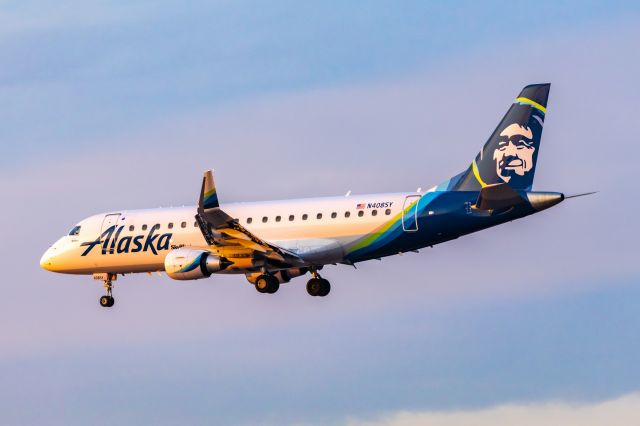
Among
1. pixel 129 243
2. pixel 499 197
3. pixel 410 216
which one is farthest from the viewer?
pixel 129 243

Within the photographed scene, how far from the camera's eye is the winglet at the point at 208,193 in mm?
65312

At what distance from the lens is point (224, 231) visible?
6744 centimetres

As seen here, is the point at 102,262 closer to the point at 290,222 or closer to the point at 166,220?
the point at 166,220

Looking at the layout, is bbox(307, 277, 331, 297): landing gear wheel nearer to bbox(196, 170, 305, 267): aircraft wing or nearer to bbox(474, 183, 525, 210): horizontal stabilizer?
bbox(196, 170, 305, 267): aircraft wing

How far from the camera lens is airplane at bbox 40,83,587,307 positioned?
6544cm

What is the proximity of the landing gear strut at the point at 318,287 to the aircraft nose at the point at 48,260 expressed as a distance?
12.6 metres

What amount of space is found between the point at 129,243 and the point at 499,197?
59.5 feet

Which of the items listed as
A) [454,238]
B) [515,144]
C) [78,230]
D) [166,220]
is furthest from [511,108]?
[78,230]

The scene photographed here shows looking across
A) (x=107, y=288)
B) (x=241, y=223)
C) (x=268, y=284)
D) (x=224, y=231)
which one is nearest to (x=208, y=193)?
(x=224, y=231)

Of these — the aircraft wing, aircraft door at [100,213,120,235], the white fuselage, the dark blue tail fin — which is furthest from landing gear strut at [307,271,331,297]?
aircraft door at [100,213,120,235]

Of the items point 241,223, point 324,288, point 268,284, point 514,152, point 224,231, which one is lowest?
point 324,288

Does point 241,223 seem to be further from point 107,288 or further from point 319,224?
point 107,288

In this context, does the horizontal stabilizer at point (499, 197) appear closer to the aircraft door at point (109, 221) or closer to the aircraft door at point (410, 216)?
the aircraft door at point (410, 216)

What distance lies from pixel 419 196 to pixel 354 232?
10.3 feet
